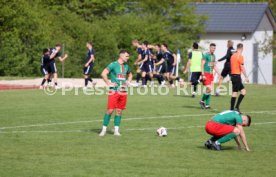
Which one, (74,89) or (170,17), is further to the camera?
(170,17)

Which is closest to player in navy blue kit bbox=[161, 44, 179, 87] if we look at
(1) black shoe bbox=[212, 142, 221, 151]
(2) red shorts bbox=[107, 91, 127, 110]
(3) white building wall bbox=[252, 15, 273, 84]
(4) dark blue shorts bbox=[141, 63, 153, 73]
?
(4) dark blue shorts bbox=[141, 63, 153, 73]

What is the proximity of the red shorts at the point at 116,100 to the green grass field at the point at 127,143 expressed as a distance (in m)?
0.70

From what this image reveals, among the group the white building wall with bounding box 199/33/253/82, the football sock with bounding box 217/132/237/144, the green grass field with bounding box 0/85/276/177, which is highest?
the white building wall with bounding box 199/33/253/82

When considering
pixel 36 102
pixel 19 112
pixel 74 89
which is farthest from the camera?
pixel 74 89

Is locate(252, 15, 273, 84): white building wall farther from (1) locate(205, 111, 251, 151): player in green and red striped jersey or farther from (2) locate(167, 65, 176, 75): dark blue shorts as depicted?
(1) locate(205, 111, 251, 151): player in green and red striped jersey

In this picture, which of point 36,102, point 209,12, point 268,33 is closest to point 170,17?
point 209,12

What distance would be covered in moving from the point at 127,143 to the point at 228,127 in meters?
2.33

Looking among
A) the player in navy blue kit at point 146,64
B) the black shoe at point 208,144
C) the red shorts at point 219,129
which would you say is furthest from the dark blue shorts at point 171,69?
the red shorts at point 219,129

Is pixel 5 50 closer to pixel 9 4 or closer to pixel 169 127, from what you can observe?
pixel 9 4

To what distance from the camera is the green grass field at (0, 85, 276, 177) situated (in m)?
12.8

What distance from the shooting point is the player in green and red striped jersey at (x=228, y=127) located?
14.9 metres

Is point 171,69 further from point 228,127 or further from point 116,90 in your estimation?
point 228,127

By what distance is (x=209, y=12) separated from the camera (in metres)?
58.4

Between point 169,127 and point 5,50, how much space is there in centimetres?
2444
